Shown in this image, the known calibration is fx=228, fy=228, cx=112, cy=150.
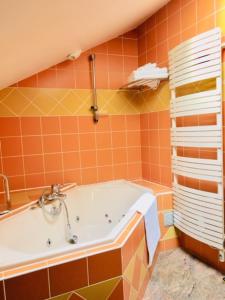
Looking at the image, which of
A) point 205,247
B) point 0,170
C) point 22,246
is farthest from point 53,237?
point 205,247

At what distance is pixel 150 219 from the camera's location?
1.79 m

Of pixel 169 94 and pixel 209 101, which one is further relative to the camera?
pixel 169 94

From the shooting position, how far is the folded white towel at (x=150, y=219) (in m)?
1.68

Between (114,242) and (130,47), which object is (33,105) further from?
(114,242)

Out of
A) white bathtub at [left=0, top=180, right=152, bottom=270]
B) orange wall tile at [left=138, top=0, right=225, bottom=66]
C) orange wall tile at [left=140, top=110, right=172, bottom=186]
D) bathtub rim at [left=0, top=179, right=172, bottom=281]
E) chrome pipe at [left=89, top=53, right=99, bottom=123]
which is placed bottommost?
white bathtub at [left=0, top=180, right=152, bottom=270]

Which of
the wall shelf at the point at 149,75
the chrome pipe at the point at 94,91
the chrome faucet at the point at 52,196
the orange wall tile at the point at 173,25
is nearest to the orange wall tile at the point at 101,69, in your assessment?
the chrome pipe at the point at 94,91

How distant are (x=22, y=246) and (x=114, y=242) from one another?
83cm

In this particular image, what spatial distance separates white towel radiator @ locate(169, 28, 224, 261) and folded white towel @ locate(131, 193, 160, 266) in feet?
1.04

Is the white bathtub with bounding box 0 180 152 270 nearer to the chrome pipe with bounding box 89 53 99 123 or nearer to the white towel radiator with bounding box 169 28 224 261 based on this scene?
the white towel radiator with bounding box 169 28 224 261

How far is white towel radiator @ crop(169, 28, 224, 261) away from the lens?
5.45 ft

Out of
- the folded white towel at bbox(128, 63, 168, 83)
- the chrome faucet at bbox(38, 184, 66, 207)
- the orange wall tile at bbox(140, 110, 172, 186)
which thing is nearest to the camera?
the chrome faucet at bbox(38, 184, 66, 207)

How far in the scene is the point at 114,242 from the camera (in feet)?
4.10

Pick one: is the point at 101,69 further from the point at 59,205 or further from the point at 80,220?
the point at 80,220

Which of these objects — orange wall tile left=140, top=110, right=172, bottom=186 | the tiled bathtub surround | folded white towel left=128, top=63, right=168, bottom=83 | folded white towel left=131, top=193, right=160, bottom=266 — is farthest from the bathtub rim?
folded white towel left=128, top=63, right=168, bottom=83
